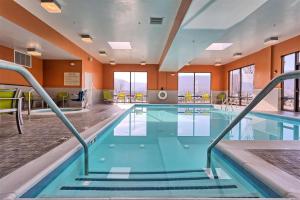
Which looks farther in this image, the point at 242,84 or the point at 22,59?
the point at 242,84

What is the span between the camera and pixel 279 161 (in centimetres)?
251

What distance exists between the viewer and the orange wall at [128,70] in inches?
661

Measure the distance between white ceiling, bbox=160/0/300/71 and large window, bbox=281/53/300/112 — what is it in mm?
1022

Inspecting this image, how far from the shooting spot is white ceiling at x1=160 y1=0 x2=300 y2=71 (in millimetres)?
4625

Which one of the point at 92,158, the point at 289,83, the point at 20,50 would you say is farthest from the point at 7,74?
the point at 289,83

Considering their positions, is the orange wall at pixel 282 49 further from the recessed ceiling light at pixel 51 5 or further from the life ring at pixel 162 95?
the recessed ceiling light at pixel 51 5

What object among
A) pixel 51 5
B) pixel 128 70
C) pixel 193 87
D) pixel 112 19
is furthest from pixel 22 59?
pixel 193 87

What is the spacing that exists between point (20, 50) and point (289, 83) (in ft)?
34.1

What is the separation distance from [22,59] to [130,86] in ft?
27.9

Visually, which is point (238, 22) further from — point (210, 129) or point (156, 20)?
point (210, 129)

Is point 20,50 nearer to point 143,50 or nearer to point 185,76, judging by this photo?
point 143,50

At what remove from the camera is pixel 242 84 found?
15.0m

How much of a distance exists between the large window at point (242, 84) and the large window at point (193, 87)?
1675 mm

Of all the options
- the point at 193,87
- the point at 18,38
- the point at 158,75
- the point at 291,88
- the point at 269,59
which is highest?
the point at 18,38
